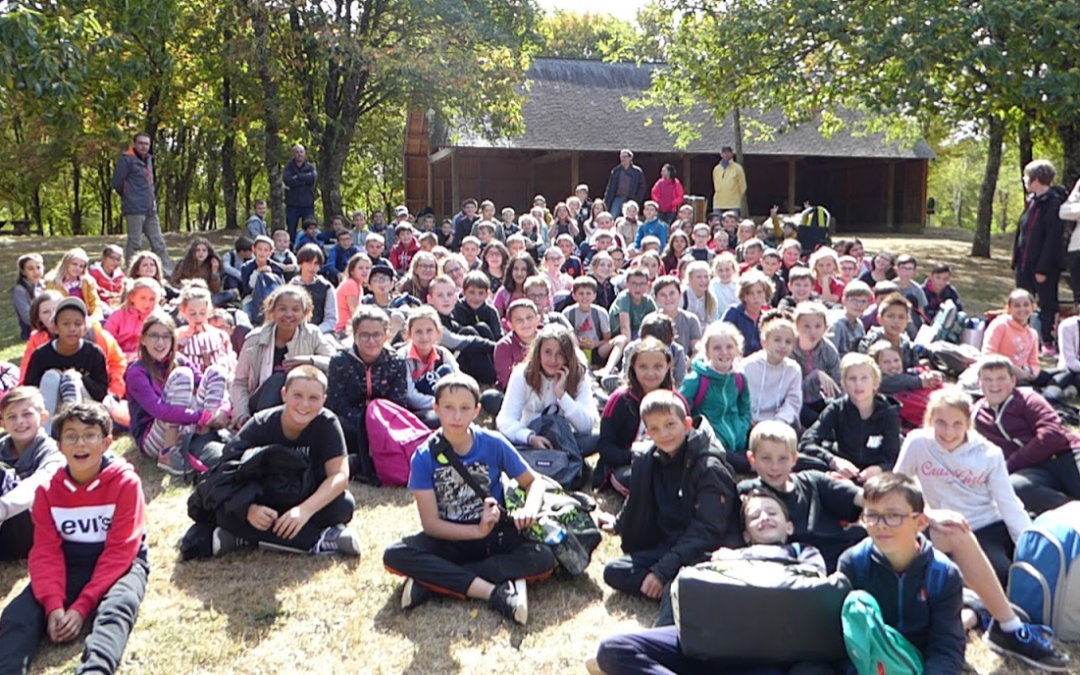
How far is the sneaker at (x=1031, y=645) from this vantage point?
10.8ft

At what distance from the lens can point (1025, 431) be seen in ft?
15.5

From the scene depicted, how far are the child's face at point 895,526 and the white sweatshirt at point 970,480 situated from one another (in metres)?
1.11

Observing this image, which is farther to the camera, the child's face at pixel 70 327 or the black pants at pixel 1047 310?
the black pants at pixel 1047 310

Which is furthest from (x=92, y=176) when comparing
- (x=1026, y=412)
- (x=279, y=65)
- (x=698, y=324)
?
(x=1026, y=412)

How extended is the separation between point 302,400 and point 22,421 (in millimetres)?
1330

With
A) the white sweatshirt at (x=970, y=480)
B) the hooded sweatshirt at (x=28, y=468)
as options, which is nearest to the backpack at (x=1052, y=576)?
the white sweatshirt at (x=970, y=480)

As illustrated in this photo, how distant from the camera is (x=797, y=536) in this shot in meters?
3.78

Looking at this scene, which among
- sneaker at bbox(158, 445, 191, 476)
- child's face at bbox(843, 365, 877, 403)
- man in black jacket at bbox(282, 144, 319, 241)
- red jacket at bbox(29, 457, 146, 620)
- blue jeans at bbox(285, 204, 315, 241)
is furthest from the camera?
blue jeans at bbox(285, 204, 315, 241)

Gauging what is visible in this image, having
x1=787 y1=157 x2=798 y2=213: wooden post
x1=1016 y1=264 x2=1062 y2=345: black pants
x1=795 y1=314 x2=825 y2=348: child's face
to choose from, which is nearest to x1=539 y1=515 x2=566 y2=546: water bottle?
x1=795 y1=314 x2=825 y2=348: child's face

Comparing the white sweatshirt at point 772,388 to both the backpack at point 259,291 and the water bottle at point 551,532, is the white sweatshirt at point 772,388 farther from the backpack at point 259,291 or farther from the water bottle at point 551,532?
the backpack at point 259,291

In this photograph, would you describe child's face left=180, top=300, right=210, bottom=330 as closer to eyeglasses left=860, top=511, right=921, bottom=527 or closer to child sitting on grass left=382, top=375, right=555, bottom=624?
child sitting on grass left=382, top=375, right=555, bottom=624

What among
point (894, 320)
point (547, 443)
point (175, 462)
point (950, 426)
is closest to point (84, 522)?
point (175, 462)

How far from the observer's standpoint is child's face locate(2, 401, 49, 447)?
4.01 m

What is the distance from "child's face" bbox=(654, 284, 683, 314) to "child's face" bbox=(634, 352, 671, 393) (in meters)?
2.42
